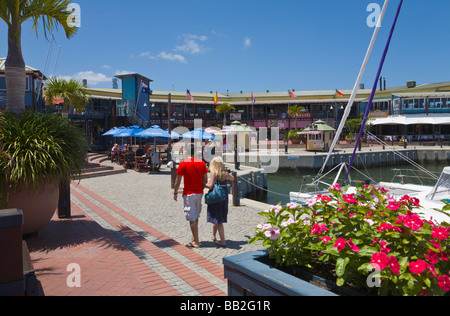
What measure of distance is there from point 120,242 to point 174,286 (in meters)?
2.35

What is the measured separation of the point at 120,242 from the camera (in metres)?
6.33

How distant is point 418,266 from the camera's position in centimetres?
225

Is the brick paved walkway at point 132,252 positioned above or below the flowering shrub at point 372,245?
below

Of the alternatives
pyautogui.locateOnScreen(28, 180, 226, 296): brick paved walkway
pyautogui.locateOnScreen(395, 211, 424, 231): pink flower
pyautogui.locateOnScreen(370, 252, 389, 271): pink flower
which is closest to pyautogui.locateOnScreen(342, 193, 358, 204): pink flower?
pyautogui.locateOnScreen(395, 211, 424, 231): pink flower

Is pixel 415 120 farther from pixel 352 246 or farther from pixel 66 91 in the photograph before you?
pixel 352 246

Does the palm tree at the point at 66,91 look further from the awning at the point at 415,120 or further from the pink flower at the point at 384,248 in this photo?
the awning at the point at 415,120

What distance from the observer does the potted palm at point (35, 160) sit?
5.32 metres

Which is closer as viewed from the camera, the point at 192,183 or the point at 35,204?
the point at 35,204

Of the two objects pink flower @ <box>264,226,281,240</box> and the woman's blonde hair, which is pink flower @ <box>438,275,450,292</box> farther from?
the woman's blonde hair

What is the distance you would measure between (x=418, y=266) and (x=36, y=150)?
5499 millimetres

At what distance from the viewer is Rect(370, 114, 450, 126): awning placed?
43562mm

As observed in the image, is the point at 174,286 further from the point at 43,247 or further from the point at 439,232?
the point at 439,232

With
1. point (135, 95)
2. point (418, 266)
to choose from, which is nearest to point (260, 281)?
point (418, 266)

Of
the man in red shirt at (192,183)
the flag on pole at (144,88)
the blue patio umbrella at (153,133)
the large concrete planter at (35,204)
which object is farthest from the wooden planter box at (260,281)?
the flag on pole at (144,88)
